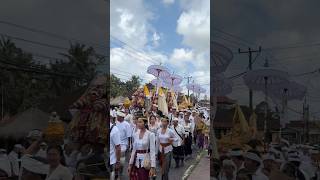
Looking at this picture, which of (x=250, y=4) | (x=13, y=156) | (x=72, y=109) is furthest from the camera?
(x=72, y=109)

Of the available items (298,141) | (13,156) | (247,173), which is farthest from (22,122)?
(298,141)

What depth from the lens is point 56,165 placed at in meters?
5.21

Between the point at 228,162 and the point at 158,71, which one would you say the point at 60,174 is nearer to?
the point at 228,162

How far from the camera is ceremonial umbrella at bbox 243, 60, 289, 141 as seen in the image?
4.99m

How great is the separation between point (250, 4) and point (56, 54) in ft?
7.03

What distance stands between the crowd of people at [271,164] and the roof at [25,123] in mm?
Result: 1863

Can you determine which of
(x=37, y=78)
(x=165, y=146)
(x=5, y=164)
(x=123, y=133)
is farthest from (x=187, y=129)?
(x=5, y=164)

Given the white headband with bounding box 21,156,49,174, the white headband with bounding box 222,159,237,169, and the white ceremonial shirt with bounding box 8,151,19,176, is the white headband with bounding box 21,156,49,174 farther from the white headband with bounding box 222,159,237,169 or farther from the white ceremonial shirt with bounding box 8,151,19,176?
the white headband with bounding box 222,159,237,169

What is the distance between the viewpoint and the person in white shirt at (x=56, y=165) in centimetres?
516

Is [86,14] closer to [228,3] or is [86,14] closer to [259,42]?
[228,3]

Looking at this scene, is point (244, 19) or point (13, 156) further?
point (244, 19)

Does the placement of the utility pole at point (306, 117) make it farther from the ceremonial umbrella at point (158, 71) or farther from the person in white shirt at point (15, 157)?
the ceremonial umbrella at point (158, 71)

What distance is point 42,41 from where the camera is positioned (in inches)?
200

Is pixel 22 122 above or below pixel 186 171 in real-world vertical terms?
above
